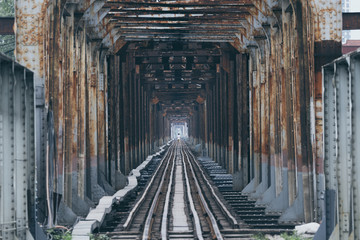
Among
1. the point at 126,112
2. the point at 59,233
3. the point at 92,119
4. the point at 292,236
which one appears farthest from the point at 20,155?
the point at 126,112

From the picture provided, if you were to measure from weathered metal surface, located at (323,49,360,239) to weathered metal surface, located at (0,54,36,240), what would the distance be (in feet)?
12.5

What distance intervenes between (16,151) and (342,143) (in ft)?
13.0

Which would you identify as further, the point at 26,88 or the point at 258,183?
the point at 258,183

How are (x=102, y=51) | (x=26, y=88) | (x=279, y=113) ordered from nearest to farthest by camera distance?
(x=26, y=88) → (x=279, y=113) → (x=102, y=51)

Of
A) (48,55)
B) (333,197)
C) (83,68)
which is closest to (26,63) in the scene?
(48,55)

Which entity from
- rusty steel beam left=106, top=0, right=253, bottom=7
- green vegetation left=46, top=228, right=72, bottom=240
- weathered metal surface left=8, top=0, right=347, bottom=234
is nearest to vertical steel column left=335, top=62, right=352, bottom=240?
weathered metal surface left=8, top=0, right=347, bottom=234

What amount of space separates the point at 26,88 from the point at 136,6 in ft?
31.0

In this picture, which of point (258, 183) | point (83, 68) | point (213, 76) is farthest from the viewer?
point (213, 76)

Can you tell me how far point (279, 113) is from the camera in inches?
555

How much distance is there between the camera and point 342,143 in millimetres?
6930

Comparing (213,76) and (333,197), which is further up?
(213,76)

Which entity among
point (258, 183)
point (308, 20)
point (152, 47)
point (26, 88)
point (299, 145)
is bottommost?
point (258, 183)

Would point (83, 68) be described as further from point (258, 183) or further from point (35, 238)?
point (35, 238)

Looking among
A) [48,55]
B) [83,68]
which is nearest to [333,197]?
[48,55]
